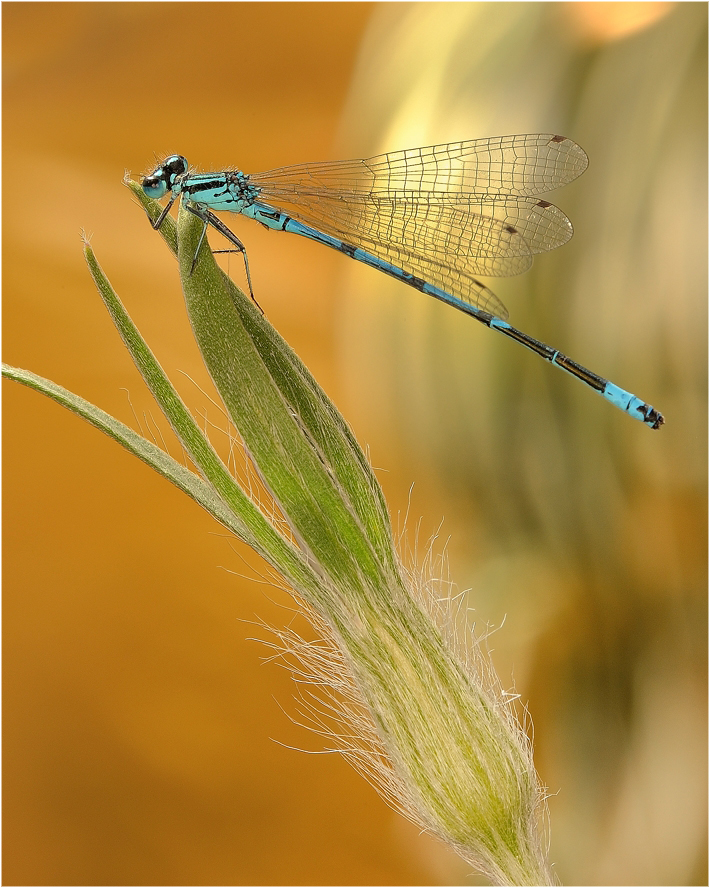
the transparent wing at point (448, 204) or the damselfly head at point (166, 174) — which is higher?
the transparent wing at point (448, 204)

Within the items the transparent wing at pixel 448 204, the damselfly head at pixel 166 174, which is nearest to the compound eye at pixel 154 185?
the damselfly head at pixel 166 174

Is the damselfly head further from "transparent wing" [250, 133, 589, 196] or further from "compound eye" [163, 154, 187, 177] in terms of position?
"transparent wing" [250, 133, 589, 196]

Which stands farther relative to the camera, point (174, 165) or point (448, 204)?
point (448, 204)

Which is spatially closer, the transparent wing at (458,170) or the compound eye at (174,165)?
the compound eye at (174,165)

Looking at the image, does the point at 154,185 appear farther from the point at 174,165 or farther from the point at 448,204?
the point at 448,204

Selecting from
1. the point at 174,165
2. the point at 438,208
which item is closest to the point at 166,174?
the point at 174,165

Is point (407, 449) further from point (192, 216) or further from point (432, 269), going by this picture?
point (192, 216)

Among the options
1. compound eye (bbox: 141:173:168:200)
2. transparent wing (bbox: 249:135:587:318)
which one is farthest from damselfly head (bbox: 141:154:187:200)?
transparent wing (bbox: 249:135:587:318)

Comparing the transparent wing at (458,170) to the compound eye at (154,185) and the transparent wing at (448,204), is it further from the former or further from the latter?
the compound eye at (154,185)
